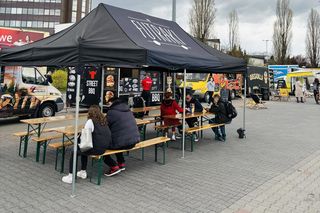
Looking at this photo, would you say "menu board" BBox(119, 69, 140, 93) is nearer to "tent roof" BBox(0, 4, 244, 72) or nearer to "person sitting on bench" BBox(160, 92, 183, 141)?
"person sitting on bench" BBox(160, 92, 183, 141)

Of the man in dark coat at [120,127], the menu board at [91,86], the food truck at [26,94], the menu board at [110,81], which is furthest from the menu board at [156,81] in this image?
the man in dark coat at [120,127]

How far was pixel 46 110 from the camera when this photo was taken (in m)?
12.0

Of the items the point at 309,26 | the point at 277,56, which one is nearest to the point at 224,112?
→ the point at 277,56

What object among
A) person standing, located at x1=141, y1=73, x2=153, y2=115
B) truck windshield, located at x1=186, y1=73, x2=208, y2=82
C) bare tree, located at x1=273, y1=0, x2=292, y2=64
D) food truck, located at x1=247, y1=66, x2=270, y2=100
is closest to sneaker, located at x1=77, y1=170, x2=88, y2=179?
person standing, located at x1=141, y1=73, x2=153, y2=115

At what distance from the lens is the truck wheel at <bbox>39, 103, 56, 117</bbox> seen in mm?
11750

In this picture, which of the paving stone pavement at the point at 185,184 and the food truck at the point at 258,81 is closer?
the paving stone pavement at the point at 185,184

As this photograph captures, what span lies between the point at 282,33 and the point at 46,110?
44479mm

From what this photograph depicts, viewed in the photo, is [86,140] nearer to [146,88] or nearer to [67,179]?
[67,179]

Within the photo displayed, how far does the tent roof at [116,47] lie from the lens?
497 centimetres

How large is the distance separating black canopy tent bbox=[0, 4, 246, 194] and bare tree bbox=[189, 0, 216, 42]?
89.8ft

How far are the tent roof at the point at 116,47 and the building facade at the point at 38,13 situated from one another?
82004 mm

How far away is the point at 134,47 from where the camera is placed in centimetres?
515

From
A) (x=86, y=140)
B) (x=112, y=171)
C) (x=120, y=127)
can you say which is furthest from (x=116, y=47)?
(x=112, y=171)

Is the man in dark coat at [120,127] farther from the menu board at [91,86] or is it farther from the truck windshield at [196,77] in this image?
the truck windshield at [196,77]
